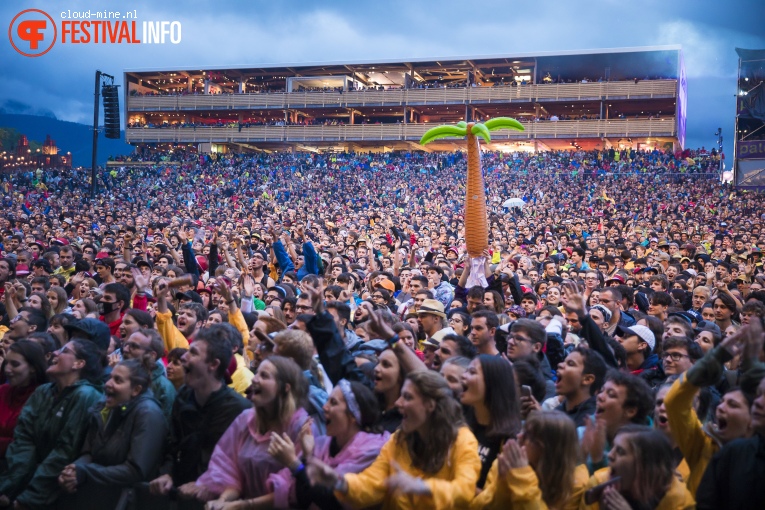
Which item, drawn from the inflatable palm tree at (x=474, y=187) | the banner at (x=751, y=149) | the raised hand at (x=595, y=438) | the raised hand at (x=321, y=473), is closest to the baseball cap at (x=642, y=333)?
the raised hand at (x=595, y=438)

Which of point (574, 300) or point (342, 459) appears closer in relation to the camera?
point (342, 459)

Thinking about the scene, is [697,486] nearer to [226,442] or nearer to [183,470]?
[226,442]

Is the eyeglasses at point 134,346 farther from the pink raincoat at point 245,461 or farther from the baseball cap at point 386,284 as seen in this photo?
the baseball cap at point 386,284

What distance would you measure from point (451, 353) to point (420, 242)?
976cm

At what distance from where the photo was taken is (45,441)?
4168mm

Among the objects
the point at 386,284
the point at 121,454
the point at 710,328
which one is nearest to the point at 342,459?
the point at 121,454

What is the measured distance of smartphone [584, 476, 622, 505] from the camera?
2.93 m

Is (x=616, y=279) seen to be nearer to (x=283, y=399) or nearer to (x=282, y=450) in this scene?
(x=283, y=399)

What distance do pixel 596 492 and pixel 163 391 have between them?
252 centimetres

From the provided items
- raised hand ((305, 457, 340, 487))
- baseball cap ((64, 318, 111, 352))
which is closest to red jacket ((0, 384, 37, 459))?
baseball cap ((64, 318, 111, 352))

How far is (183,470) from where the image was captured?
3826 millimetres

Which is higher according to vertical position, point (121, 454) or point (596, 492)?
point (596, 492)

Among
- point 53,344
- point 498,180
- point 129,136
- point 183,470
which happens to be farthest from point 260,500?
point 129,136

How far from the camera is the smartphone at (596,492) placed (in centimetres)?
293
